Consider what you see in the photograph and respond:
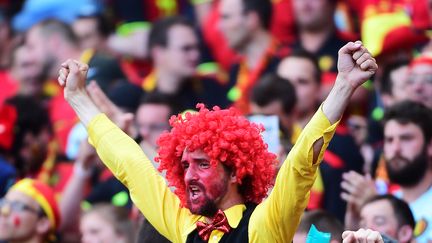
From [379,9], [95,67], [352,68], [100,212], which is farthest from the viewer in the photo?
[95,67]

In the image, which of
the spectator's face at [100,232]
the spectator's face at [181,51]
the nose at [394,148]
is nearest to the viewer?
the nose at [394,148]

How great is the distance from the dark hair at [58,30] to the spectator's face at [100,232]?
3.41 metres

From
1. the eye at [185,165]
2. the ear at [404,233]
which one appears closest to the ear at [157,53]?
the ear at [404,233]

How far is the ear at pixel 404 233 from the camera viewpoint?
8266 mm

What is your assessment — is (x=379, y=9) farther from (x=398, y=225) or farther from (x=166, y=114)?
(x=398, y=225)

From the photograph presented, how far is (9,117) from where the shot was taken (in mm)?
10938

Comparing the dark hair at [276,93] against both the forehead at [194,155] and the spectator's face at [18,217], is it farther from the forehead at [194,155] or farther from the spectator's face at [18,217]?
the forehead at [194,155]

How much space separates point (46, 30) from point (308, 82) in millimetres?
3192

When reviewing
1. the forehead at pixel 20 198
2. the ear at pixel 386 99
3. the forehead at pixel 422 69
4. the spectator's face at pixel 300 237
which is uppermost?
the forehead at pixel 422 69

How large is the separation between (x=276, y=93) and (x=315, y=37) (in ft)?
4.70

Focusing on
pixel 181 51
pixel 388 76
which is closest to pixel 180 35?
pixel 181 51

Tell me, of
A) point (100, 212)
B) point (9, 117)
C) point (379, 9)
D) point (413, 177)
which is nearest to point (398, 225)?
point (413, 177)

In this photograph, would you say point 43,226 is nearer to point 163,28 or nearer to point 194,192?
point 163,28

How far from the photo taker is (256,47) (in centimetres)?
1123
